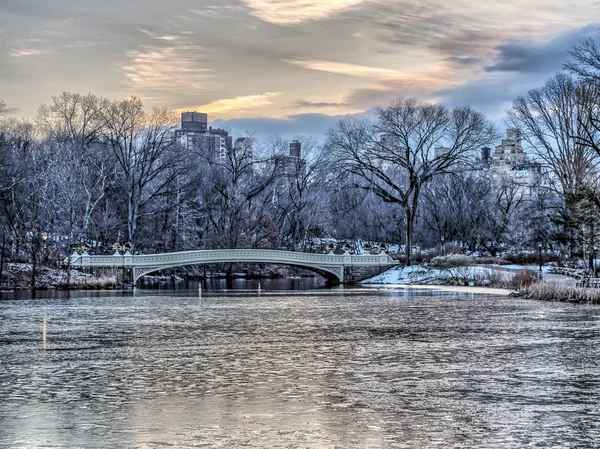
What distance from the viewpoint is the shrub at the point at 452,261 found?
71438 millimetres

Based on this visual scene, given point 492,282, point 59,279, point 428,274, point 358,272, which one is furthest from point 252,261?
point 492,282

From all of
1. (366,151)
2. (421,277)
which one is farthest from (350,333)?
(366,151)

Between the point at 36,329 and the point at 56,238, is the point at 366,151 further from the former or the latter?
the point at 36,329

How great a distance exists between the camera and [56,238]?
83.8 metres

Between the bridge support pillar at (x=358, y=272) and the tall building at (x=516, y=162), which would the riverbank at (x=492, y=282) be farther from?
the tall building at (x=516, y=162)

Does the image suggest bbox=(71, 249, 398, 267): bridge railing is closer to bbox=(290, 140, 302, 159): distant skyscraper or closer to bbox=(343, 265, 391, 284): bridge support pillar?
bbox=(343, 265, 391, 284): bridge support pillar

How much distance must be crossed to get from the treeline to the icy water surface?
31.4m

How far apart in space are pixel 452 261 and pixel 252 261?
53.5ft

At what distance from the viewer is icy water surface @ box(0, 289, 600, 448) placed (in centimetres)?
1442

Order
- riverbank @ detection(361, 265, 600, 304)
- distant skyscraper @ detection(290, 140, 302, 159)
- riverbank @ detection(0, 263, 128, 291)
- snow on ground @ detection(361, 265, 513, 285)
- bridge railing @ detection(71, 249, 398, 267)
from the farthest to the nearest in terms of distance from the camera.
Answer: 1. distant skyscraper @ detection(290, 140, 302, 159)
2. bridge railing @ detection(71, 249, 398, 267)
3. snow on ground @ detection(361, 265, 513, 285)
4. riverbank @ detection(0, 263, 128, 291)
5. riverbank @ detection(361, 265, 600, 304)

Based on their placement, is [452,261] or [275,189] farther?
[275,189]

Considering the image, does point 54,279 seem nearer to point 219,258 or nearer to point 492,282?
point 219,258

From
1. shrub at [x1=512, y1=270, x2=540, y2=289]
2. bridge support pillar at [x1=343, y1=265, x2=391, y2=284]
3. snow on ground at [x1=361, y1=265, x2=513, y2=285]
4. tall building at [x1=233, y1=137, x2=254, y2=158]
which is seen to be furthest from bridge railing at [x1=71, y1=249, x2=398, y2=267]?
tall building at [x1=233, y1=137, x2=254, y2=158]

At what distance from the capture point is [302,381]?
1986 centimetres
